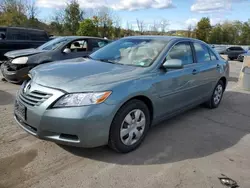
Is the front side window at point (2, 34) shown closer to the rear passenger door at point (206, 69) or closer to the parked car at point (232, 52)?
the rear passenger door at point (206, 69)

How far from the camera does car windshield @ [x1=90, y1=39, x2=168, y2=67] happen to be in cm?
361

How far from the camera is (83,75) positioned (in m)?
3.00

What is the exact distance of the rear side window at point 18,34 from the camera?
394 inches

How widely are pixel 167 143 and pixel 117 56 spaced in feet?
5.17

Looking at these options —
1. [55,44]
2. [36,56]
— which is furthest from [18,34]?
[36,56]

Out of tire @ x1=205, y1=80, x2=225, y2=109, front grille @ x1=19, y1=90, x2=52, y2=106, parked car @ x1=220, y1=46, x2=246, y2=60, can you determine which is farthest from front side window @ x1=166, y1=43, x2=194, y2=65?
parked car @ x1=220, y1=46, x2=246, y2=60

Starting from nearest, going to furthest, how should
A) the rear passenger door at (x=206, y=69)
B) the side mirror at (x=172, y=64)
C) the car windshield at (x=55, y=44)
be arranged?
1. the side mirror at (x=172, y=64)
2. the rear passenger door at (x=206, y=69)
3. the car windshield at (x=55, y=44)

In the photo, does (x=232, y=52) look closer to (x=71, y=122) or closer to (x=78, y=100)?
(x=78, y=100)

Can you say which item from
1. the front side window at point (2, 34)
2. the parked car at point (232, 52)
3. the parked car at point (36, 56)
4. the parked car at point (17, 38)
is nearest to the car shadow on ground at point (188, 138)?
the parked car at point (36, 56)

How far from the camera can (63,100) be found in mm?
2662

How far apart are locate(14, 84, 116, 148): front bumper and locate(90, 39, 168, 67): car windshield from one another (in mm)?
1125

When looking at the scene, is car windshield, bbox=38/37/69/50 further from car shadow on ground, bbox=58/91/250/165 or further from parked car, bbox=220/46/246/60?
parked car, bbox=220/46/246/60

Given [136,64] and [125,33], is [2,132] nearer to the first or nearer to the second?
[136,64]

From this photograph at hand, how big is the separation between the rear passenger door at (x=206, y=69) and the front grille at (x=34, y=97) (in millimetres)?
2822
